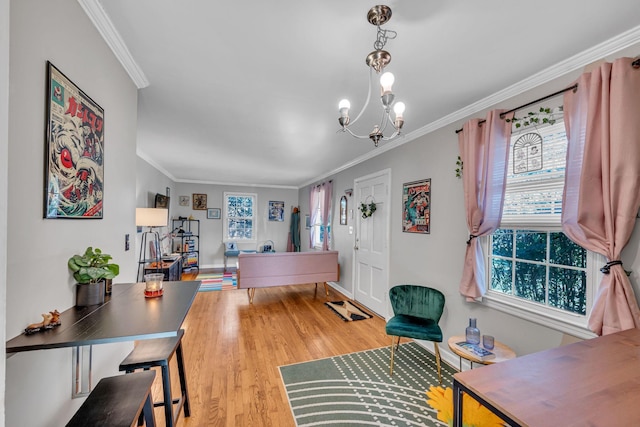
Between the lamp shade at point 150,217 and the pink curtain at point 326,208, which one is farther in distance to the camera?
the pink curtain at point 326,208

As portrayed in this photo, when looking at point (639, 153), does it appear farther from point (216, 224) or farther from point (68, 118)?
point (216, 224)

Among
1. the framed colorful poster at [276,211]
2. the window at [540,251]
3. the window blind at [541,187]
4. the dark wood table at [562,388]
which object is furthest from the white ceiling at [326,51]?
the framed colorful poster at [276,211]

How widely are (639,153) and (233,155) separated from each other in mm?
4239

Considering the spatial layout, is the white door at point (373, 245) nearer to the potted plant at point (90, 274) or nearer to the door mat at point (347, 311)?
the door mat at point (347, 311)

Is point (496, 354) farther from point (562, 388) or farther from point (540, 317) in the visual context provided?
point (562, 388)

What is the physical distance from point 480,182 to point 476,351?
1.32m

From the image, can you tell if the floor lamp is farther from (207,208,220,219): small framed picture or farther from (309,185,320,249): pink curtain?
(309,185,320,249): pink curtain

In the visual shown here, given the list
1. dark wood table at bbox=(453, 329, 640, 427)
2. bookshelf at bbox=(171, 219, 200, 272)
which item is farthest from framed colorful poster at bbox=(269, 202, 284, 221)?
dark wood table at bbox=(453, 329, 640, 427)

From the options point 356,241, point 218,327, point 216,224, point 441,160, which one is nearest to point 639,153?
point 441,160

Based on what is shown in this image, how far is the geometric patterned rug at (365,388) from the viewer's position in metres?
1.83

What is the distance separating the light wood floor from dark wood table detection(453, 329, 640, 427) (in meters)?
1.49

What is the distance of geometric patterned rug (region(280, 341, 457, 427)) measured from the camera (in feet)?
6.00

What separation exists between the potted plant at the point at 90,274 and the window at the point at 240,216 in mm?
6076

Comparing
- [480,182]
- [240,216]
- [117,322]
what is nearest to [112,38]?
[117,322]
